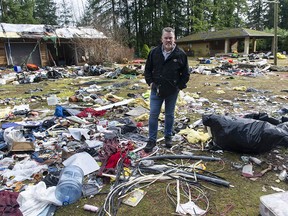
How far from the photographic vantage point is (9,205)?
229cm

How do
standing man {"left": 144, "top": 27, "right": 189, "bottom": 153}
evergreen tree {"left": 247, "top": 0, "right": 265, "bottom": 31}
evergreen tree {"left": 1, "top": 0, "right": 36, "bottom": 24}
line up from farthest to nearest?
evergreen tree {"left": 247, "top": 0, "right": 265, "bottom": 31} → evergreen tree {"left": 1, "top": 0, "right": 36, "bottom": 24} → standing man {"left": 144, "top": 27, "right": 189, "bottom": 153}

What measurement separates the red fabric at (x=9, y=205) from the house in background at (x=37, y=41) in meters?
16.2

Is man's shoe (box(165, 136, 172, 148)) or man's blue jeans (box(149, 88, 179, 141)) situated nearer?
man's blue jeans (box(149, 88, 179, 141))

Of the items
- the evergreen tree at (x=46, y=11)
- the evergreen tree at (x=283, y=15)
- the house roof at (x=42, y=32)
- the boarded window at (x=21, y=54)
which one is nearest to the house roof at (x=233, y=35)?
the house roof at (x=42, y=32)

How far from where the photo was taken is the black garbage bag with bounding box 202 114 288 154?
3326 mm

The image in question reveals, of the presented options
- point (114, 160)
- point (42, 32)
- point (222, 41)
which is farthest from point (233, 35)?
point (114, 160)

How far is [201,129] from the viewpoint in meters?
4.64

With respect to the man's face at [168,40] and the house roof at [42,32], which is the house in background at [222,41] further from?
the man's face at [168,40]

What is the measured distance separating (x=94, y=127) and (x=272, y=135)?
322 centimetres

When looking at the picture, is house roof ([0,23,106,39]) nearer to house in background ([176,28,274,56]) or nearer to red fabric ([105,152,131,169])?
red fabric ([105,152,131,169])

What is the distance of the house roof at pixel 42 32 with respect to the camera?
18.1 m

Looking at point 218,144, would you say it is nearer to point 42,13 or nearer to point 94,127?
point 94,127

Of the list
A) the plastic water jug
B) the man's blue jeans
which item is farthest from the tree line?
the plastic water jug

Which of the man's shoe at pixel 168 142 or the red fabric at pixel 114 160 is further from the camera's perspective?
the man's shoe at pixel 168 142
